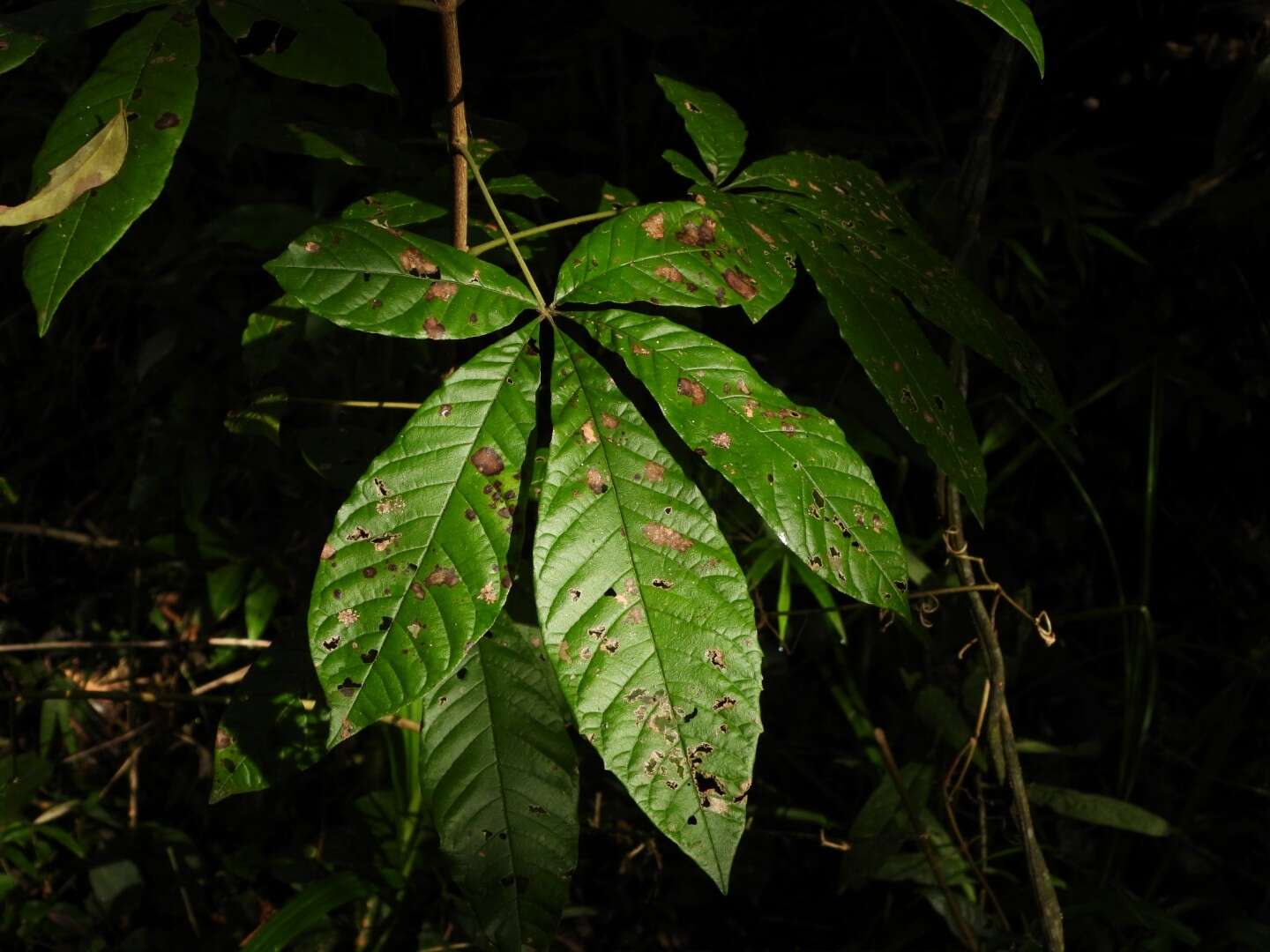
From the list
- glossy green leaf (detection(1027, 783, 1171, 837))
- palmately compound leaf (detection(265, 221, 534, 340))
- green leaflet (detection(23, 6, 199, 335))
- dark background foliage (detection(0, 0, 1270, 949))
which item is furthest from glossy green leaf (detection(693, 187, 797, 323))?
glossy green leaf (detection(1027, 783, 1171, 837))

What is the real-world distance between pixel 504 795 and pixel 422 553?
375 mm

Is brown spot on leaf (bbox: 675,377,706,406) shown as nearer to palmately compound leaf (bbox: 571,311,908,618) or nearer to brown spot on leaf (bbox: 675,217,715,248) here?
palmately compound leaf (bbox: 571,311,908,618)

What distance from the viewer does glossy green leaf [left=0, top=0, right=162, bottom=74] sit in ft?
2.92

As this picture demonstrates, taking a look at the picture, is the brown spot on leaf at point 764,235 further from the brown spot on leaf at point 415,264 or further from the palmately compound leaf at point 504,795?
the palmately compound leaf at point 504,795

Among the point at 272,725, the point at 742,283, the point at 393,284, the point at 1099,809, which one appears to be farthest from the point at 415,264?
the point at 1099,809

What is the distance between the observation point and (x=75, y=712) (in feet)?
7.25

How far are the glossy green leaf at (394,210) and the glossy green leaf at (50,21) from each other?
0.31 m

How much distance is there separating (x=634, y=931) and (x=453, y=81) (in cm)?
154

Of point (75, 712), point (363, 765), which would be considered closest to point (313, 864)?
point (363, 765)

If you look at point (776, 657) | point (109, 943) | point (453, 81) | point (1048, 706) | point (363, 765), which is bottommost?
point (109, 943)

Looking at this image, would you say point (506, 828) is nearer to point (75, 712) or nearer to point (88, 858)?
point (88, 858)

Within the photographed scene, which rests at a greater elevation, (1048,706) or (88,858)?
(1048,706)

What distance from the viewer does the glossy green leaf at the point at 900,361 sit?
0.95 meters

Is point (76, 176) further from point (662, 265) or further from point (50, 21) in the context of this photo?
point (662, 265)
